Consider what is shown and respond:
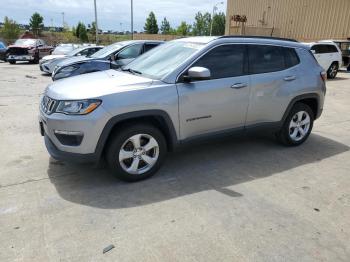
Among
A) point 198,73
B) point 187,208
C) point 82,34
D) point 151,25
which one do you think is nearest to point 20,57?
Answer: point 198,73

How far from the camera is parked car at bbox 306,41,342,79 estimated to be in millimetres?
15391

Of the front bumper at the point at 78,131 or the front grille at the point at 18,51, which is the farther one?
the front grille at the point at 18,51

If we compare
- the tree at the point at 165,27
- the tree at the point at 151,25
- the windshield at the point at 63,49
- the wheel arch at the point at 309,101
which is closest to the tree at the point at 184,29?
the tree at the point at 165,27

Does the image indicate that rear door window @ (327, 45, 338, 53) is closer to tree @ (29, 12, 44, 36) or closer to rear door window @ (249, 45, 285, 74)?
rear door window @ (249, 45, 285, 74)

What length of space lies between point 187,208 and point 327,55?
47.1 feet

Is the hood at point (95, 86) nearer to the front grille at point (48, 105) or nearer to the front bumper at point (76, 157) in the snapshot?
the front grille at point (48, 105)

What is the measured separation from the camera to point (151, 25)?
6938cm

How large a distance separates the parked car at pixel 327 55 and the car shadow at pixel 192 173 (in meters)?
10.9

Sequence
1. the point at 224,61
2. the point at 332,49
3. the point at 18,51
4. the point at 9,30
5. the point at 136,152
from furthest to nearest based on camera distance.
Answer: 1. the point at 9,30
2. the point at 18,51
3. the point at 332,49
4. the point at 224,61
5. the point at 136,152

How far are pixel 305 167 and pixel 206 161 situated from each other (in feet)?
4.50

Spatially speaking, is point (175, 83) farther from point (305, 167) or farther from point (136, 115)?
point (305, 167)

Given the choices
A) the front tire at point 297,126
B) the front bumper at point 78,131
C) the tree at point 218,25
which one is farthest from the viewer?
the tree at point 218,25

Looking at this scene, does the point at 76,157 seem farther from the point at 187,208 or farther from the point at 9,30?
the point at 9,30

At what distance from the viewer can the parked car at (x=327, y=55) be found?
1539cm
